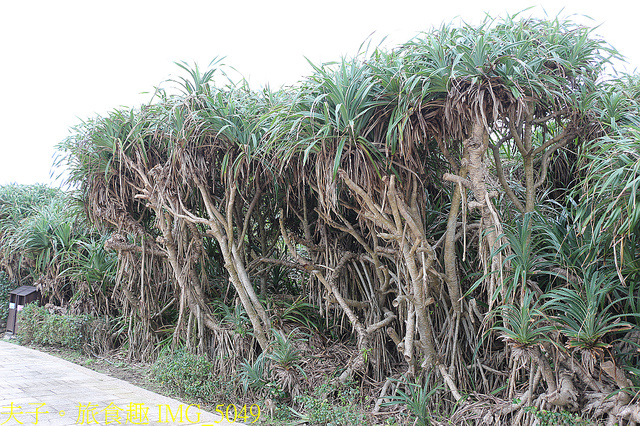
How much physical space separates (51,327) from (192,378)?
10.7ft

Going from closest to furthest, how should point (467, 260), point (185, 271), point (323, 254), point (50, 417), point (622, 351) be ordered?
point (622, 351), point (50, 417), point (467, 260), point (323, 254), point (185, 271)

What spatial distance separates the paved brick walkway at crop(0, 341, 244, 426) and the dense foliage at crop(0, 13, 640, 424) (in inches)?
24.9

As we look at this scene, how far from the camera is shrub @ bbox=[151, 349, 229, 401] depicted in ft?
14.6

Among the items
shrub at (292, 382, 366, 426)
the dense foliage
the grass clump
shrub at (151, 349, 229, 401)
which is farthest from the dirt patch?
the grass clump

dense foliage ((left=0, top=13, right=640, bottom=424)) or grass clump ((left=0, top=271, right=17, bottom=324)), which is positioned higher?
dense foliage ((left=0, top=13, right=640, bottom=424))

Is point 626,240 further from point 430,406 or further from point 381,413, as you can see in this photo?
point 381,413

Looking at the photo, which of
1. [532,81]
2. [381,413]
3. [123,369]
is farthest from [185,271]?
[532,81]

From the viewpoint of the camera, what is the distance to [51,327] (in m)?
6.72

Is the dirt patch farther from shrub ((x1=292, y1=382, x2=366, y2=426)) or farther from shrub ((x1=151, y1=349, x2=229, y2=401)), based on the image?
shrub ((x1=292, y1=382, x2=366, y2=426))

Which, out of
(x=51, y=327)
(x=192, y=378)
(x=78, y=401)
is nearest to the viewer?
(x=78, y=401)

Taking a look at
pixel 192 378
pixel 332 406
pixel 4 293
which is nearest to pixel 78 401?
pixel 192 378

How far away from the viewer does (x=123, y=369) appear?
5492mm

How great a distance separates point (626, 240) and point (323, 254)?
246 centimetres

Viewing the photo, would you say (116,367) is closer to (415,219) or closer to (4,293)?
(415,219)
